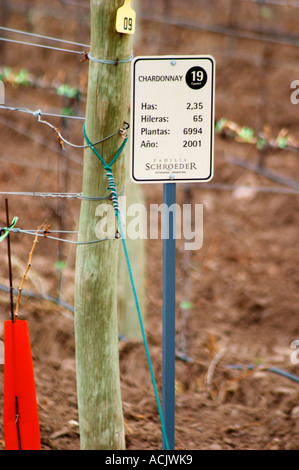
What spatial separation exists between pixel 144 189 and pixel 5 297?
271 cm

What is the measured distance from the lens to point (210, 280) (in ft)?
17.8

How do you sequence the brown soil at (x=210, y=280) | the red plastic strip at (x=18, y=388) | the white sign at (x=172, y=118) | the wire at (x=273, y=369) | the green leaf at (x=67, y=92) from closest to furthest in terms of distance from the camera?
the red plastic strip at (x=18, y=388) < the white sign at (x=172, y=118) < the brown soil at (x=210, y=280) < the wire at (x=273, y=369) < the green leaf at (x=67, y=92)

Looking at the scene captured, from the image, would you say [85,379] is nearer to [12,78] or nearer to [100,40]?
[100,40]

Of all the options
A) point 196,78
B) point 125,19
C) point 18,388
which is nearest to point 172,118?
point 196,78

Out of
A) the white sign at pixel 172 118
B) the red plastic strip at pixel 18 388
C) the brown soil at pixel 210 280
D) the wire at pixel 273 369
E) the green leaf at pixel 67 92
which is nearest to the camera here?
the red plastic strip at pixel 18 388

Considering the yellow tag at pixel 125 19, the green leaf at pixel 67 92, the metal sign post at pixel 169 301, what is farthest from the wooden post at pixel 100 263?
the green leaf at pixel 67 92

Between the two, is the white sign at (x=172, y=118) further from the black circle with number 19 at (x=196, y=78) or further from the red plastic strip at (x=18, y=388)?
the red plastic strip at (x=18, y=388)

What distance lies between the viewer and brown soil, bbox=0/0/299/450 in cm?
328

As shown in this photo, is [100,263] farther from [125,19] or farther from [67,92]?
[67,92]

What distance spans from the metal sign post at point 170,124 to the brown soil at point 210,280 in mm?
1301

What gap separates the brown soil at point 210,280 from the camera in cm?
328

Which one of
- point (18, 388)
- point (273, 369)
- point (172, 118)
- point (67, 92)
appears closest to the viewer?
point (18, 388)

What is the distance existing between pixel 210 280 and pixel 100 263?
10.5 ft
